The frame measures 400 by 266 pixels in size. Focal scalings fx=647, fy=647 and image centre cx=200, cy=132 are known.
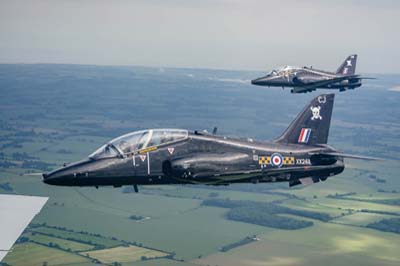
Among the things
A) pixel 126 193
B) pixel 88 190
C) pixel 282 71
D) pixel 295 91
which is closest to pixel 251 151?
pixel 295 91

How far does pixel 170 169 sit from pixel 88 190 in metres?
148

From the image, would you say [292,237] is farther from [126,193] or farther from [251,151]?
[251,151]

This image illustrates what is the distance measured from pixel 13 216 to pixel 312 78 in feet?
95.5

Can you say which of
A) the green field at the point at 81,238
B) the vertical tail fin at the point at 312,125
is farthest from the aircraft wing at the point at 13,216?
the green field at the point at 81,238

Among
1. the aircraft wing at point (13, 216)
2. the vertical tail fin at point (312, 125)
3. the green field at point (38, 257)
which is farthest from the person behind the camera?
the green field at point (38, 257)

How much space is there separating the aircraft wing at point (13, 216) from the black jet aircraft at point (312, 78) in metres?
23.7

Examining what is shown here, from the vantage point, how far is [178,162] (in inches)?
1234

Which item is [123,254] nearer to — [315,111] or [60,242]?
[60,242]

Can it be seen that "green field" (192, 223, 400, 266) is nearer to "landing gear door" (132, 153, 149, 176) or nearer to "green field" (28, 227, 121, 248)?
"green field" (28, 227, 121, 248)

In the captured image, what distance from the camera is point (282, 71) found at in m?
60.8

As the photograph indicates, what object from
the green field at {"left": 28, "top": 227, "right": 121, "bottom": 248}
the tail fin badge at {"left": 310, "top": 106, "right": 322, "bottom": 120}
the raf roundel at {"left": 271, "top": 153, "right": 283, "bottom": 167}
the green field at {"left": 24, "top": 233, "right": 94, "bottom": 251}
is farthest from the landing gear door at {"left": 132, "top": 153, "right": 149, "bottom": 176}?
the green field at {"left": 28, "top": 227, "right": 121, "bottom": 248}

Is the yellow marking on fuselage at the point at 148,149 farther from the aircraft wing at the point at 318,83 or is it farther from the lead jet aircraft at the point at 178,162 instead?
the aircraft wing at the point at 318,83

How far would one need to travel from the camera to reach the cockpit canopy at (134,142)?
1254 inches

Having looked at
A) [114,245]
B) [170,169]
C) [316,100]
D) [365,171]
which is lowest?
[114,245]
